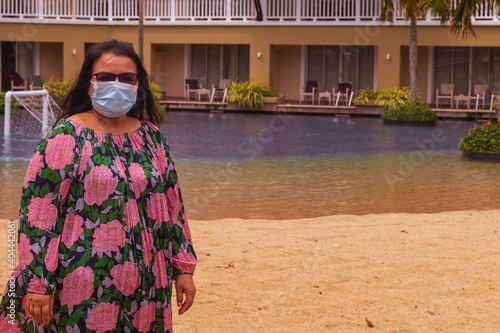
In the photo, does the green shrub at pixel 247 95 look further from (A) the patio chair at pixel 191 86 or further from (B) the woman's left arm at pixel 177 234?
(B) the woman's left arm at pixel 177 234

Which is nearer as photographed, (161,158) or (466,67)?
(161,158)

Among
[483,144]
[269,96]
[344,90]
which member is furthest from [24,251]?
[344,90]

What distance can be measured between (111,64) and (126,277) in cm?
82

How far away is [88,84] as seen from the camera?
10.7ft

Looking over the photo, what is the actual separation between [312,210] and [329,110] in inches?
778

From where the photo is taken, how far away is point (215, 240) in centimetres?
759

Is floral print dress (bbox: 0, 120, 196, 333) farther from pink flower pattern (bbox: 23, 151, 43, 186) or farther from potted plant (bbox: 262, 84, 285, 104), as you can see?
potted plant (bbox: 262, 84, 285, 104)

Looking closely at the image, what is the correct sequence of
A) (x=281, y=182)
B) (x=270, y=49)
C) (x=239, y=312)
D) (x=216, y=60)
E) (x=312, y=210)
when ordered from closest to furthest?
(x=239, y=312), (x=312, y=210), (x=281, y=182), (x=270, y=49), (x=216, y=60)

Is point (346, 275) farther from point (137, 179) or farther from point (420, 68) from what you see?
point (420, 68)

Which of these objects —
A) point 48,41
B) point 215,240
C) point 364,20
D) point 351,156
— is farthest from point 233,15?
point 215,240

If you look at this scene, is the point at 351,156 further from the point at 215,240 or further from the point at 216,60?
the point at 216,60

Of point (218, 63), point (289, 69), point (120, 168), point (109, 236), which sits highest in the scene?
point (218, 63)

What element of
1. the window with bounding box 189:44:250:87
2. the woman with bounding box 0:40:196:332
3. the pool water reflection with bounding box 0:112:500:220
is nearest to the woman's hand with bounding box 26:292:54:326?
the woman with bounding box 0:40:196:332

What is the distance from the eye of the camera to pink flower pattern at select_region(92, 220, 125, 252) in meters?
3.01
